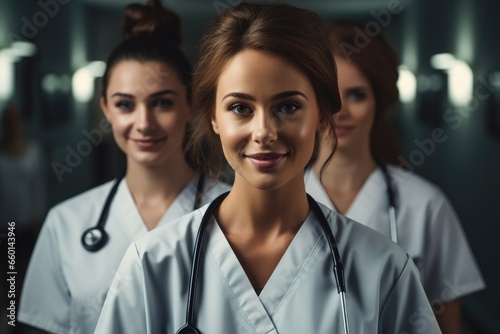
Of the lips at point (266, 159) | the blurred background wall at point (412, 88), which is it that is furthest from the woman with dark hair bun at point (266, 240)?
the blurred background wall at point (412, 88)

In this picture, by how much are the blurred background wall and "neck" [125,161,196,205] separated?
701 mm

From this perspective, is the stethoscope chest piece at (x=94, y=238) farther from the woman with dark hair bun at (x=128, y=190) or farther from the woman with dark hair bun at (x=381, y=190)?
the woman with dark hair bun at (x=381, y=190)

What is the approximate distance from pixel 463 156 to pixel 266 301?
1.65 metres

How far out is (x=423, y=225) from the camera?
124cm

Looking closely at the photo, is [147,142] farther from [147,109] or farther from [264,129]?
[264,129]

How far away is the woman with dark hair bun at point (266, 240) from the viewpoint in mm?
813

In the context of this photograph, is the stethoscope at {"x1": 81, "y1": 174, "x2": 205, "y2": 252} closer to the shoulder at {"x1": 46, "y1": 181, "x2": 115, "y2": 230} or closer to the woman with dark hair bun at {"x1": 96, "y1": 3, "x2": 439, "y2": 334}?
the shoulder at {"x1": 46, "y1": 181, "x2": 115, "y2": 230}

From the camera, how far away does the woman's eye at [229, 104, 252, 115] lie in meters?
0.81

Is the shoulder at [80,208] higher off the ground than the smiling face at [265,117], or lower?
lower

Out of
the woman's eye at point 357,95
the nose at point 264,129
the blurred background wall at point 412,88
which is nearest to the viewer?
the nose at point 264,129

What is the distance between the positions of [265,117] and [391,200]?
20.4 inches

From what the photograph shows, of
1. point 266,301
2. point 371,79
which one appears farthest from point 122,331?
point 371,79

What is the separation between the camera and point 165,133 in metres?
1.14

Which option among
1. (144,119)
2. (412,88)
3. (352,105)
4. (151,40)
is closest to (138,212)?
(144,119)
